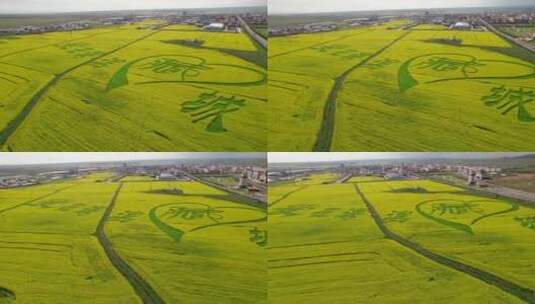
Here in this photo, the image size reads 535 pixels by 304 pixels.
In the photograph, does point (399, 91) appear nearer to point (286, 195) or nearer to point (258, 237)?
point (286, 195)

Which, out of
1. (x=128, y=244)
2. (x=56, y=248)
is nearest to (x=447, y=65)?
(x=128, y=244)

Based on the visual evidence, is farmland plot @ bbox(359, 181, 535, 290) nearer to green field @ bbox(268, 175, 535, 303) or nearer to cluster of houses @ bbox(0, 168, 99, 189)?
green field @ bbox(268, 175, 535, 303)

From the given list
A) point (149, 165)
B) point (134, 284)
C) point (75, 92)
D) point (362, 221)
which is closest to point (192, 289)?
point (134, 284)

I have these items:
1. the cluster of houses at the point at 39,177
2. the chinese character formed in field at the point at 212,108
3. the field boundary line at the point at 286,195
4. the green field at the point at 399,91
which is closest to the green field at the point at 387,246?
the field boundary line at the point at 286,195

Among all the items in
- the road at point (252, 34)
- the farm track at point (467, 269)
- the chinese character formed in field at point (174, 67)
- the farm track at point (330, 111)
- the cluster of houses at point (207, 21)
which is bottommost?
the farm track at point (467, 269)

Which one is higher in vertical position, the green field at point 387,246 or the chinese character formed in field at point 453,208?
the chinese character formed in field at point 453,208

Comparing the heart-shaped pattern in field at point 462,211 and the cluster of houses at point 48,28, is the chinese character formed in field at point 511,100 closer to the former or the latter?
the heart-shaped pattern in field at point 462,211

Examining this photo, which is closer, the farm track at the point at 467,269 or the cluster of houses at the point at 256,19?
the farm track at the point at 467,269

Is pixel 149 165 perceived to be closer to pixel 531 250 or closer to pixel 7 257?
pixel 7 257

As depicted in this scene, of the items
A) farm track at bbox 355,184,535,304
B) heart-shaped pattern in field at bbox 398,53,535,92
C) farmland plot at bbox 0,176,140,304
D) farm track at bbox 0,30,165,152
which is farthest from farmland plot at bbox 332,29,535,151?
farmland plot at bbox 0,176,140,304

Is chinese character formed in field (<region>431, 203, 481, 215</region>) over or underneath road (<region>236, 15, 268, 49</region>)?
underneath
